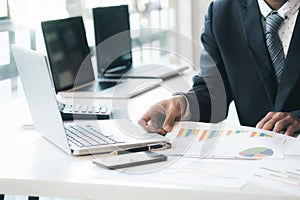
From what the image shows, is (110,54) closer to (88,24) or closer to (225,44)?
(88,24)

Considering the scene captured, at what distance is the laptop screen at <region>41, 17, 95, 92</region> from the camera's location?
2.29 m

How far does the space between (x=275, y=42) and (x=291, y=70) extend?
103 millimetres

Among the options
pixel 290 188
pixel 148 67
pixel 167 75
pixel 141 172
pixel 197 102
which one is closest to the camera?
pixel 290 188

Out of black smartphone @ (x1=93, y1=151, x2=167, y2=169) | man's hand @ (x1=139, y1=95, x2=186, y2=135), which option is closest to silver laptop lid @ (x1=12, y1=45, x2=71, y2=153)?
black smartphone @ (x1=93, y1=151, x2=167, y2=169)

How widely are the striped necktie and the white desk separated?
30.8 inches

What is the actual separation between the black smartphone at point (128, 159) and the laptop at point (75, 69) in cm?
84

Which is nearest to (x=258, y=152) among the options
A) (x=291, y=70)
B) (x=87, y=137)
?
Result: (x=87, y=137)

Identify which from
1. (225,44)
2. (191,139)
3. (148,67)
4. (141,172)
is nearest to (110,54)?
(148,67)

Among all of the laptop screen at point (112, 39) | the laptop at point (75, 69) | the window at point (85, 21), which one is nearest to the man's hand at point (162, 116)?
the laptop at point (75, 69)

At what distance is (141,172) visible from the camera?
1.27 m

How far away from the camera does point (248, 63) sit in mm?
1994

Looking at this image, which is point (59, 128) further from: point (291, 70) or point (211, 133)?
point (291, 70)

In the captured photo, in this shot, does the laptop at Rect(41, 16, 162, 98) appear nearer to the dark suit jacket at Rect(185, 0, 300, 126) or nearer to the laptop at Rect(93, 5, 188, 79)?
the laptop at Rect(93, 5, 188, 79)

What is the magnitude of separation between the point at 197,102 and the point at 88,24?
121cm
